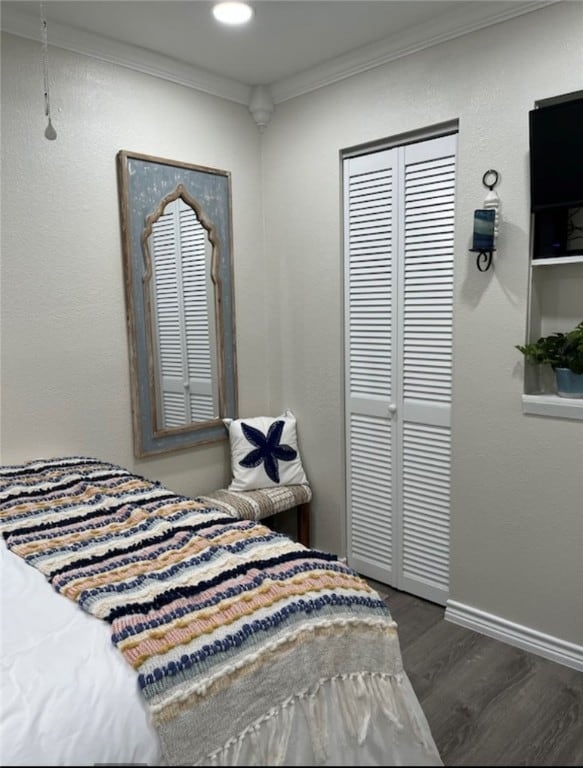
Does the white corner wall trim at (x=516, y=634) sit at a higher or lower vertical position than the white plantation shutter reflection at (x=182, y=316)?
lower

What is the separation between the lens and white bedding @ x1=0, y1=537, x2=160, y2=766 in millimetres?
897

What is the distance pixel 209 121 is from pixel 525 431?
83.6 inches

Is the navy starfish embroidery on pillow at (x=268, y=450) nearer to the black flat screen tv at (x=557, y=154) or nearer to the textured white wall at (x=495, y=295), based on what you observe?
the textured white wall at (x=495, y=295)

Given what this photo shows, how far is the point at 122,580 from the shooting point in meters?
1.35

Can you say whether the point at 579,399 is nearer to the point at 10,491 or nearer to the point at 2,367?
the point at 10,491

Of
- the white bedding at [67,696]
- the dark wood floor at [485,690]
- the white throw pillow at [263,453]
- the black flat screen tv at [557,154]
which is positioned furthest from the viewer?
the white throw pillow at [263,453]

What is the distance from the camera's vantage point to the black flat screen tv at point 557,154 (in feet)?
6.58

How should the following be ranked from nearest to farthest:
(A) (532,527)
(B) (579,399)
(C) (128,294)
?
(B) (579,399) < (A) (532,527) < (C) (128,294)

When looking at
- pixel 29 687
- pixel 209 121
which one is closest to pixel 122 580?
pixel 29 687

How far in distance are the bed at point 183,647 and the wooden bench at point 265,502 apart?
42.6 inches

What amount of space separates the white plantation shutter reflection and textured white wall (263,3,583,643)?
662 mm

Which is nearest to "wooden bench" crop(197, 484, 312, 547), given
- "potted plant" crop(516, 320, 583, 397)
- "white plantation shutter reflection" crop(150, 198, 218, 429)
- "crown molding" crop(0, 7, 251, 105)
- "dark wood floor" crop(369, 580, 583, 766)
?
"white plantation shutter reflection" crop(150, 198, 218, 429)

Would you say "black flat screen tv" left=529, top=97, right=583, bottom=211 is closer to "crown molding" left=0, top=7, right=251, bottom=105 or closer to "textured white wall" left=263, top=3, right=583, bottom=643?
"textured white wall" left=263, top=3, right=583, bottom=643

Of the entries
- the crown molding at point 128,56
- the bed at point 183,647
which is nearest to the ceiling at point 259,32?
the crown molding at point 128,56
